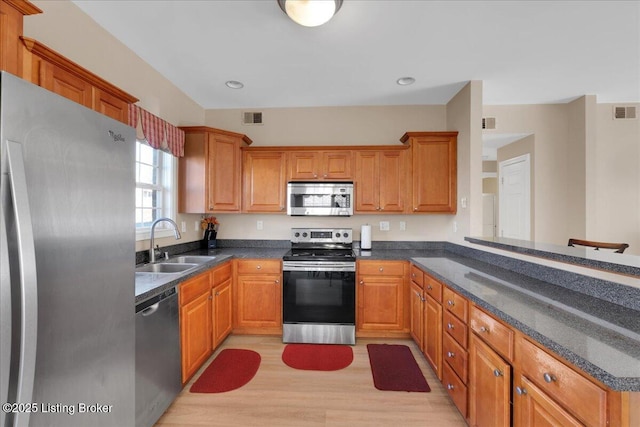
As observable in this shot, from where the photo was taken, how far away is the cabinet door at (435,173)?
3121 millimetres

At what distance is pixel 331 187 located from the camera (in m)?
3.23

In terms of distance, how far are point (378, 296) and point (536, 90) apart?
2.86 meters

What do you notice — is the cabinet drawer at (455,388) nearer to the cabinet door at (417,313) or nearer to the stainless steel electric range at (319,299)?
→ the cabinet door at (417,313)

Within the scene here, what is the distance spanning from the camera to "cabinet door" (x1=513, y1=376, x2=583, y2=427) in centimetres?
97

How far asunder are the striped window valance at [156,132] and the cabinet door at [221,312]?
1.43m

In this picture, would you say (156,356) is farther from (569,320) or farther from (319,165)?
(319,165)

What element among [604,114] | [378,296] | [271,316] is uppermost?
[604,114]

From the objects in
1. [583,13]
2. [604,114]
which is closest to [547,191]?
[604,114]

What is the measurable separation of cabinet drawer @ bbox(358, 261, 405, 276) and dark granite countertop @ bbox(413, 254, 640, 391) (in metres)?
0.90

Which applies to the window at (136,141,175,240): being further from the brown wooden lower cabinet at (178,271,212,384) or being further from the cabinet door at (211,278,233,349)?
the cabinet door at (211,278,233,349)

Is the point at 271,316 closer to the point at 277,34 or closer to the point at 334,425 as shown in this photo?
the point at 334,425

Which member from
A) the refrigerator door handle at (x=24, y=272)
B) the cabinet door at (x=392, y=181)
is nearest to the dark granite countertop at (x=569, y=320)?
the cabinet door at (x=392, y=181)

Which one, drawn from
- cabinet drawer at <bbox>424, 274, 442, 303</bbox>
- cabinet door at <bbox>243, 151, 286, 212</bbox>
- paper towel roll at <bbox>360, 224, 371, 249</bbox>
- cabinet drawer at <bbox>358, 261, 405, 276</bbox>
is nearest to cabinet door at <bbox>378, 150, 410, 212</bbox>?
paper towel roll at <bbox>360, 224, 371, 249</bbox>

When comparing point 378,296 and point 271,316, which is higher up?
point 378,296
